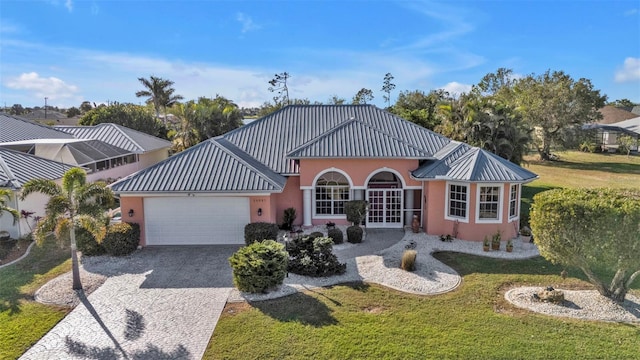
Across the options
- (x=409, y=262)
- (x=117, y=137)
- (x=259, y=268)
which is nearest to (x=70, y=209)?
(x=259, y=268)

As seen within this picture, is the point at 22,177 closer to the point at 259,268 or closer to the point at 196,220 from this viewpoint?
the point at 196,220

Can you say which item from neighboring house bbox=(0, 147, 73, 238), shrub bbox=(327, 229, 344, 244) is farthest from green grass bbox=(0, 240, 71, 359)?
shrub bbox=(327, 229, 344, 244)

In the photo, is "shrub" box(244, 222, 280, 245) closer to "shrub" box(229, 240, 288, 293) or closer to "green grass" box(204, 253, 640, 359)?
"shrub" box(229, 240, 288, 293)

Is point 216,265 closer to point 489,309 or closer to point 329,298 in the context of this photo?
point 329,298

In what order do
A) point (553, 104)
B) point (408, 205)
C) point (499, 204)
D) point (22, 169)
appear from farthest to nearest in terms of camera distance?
point (553, 104), point (408, 205), point (22, 169), point (499, 204)

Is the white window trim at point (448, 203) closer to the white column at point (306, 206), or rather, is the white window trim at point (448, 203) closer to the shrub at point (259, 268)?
the white column at point (306, 206)

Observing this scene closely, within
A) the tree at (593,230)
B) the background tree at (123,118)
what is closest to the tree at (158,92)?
the background tree at (123,118)

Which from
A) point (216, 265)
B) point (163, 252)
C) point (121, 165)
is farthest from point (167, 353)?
point (121, 165)
